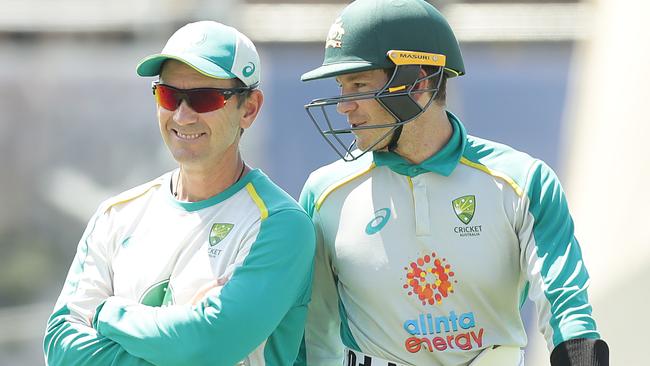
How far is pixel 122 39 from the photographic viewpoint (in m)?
8.13

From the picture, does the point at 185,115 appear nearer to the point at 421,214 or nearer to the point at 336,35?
the point at 336,35

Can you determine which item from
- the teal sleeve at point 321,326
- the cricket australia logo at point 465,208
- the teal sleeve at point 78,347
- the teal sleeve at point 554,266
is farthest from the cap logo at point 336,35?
the teal sleeve at point 78,347

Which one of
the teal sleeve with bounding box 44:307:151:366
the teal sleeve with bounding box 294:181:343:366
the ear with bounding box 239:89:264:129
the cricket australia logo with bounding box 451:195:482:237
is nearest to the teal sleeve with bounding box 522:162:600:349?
the cricket australia logo with bounding box 451:195:482:237

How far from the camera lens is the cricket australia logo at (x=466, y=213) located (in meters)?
3.48

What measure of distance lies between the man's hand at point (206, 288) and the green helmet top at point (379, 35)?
2.06ft

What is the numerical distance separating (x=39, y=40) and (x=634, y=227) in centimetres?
409

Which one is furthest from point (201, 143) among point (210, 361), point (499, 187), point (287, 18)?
point (287, 18)

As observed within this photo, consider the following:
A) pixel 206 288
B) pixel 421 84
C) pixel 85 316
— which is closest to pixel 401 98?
pixel 421 84

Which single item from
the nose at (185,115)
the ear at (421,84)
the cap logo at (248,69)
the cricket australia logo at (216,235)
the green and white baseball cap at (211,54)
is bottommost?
the cricket australia logo at (216,235)

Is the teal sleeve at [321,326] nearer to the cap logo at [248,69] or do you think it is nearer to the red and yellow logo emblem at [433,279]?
the red and yellow logo emblem at [433,279]

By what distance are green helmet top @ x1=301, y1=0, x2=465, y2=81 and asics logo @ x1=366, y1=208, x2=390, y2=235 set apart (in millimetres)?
420

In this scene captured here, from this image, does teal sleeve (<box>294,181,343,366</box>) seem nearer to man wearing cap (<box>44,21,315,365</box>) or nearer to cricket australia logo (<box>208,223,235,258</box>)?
man wearing cap (<box>44,21,315,365</box>)

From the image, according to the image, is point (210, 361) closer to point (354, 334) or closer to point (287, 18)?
point (354, 334)

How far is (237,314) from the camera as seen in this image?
3.27 m
